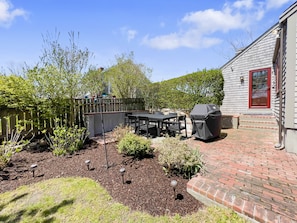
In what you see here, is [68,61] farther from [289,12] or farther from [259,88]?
[259,88]

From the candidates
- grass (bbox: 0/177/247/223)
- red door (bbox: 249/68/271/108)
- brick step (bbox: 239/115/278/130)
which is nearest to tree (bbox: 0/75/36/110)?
grass (bbox: 0/177/247/223)

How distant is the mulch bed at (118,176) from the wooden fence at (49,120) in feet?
3.66

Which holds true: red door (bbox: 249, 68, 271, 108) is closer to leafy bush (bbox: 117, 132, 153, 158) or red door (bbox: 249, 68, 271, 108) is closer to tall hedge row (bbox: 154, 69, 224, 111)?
tall hedge row (bbox: 154, 69, 224, 111)

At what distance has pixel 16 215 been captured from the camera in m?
2.36

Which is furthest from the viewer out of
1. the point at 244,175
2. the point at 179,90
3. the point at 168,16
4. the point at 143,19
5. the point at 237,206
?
the point at 179,90

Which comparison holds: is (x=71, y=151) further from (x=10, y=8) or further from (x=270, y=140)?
(x=270, y=140)

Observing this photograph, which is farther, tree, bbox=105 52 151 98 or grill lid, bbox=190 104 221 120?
tree, bbox=105 52 151 98

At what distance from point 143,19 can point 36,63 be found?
5.15 m

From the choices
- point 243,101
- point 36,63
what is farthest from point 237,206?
point 243,101

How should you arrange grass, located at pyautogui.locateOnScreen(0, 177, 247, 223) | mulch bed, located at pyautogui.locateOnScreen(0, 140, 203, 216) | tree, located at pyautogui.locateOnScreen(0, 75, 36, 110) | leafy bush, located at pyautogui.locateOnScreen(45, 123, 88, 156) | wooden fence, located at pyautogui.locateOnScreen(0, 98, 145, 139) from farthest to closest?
wooden fence, located at pyautogui.locateOnScreen(0, 98, 145, 139)
tree, located at pyautogui.locateOnScreen(0, 75, 36, 110)
leafy bush, located at pyautogui.locateOnScreen(45, 123, 88, 156)
mulch bed, located at pyautogui.locateOnScreen(0, 140, 203, 216)
grass, located at pyautogui.locateOnScreen(0, 177, 247, 223)

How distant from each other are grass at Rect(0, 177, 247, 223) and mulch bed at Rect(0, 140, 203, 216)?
0.14 metres

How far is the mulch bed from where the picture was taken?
2484 millimetres

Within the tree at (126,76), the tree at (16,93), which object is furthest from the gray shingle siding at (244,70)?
the tree at (16,93)

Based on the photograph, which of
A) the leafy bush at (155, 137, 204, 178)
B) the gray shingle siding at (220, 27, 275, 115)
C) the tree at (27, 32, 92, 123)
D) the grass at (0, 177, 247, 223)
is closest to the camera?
the grass at (0, 177, 247, 223)
